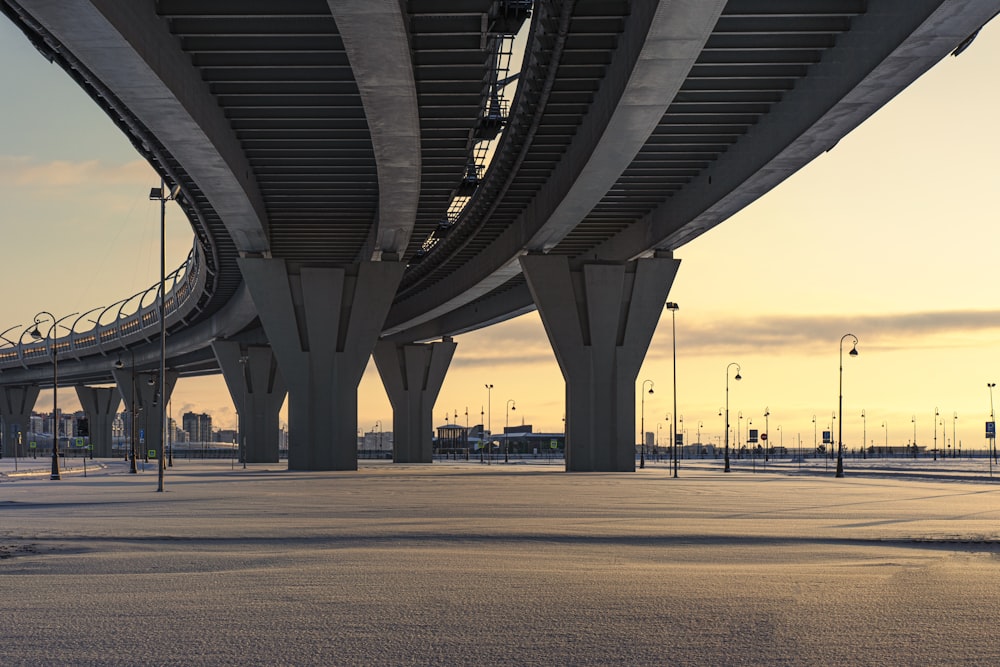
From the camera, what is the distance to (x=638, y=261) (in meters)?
49.6

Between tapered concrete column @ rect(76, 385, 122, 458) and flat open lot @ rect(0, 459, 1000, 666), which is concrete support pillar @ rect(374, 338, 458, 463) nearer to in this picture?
flat open lot @ rect(0, 459, 1000, 666)

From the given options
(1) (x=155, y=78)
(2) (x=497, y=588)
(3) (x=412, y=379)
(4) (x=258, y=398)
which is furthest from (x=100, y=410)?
(2) (x=497, y=588)

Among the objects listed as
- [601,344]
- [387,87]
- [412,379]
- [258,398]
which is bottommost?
[258,398]

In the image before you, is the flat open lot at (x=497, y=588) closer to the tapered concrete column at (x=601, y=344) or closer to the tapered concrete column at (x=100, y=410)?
the tapered concrete column at (x=601, y=344)

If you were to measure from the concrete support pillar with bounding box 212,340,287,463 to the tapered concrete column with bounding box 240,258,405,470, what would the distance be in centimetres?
3983

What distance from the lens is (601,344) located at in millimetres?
50031

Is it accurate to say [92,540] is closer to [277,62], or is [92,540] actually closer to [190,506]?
[190,506]

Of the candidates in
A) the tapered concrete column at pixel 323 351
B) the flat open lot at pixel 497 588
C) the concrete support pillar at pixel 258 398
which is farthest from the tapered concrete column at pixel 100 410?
the flat open lot at pixel 497 588

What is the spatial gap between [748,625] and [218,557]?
722 centimetres

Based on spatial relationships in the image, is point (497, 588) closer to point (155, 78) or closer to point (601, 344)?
point (155, 78)

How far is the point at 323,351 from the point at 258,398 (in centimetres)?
4254

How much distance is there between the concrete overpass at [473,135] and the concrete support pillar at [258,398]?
2798 cm

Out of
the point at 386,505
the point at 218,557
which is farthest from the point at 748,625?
the point at 386,505

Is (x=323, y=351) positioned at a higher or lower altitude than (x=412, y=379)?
higher
